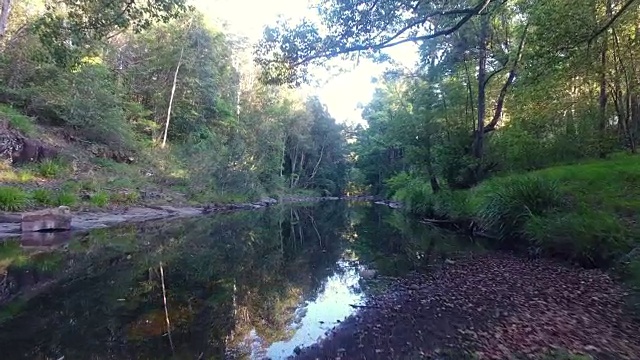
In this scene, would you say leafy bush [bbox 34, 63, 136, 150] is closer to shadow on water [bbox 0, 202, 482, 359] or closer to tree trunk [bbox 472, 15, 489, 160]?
shadow on water [bbox 0, 202, 482, 359]

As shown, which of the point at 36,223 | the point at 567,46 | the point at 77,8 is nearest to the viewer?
the point at 77,8

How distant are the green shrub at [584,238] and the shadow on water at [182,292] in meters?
2.66

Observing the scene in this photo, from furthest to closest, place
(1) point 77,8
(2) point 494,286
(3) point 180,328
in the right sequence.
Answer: (1) point 77,8
(2) point 494,286
(3) point 180,328

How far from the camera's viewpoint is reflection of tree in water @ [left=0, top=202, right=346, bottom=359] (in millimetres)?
5438

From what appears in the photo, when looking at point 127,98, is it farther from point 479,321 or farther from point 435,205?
point 479,321

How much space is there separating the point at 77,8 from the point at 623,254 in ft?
39.3

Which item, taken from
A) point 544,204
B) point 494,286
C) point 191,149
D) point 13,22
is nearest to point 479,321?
point 494,286

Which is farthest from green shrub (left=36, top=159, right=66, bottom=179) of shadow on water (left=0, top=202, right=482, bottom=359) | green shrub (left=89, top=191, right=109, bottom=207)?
shadow on water (left=0, top=202, right=482, bottom=359)

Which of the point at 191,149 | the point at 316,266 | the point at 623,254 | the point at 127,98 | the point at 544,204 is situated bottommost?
the point at 316,266

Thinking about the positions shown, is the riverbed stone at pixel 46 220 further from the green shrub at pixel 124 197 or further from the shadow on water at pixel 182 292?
the green shrub at pixel 124 197

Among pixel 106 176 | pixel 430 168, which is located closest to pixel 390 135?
pixel 430 168

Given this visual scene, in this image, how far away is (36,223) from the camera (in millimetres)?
13156

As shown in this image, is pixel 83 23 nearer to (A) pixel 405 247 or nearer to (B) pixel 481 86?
(A) pixel 405 247

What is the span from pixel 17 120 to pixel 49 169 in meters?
3.29
